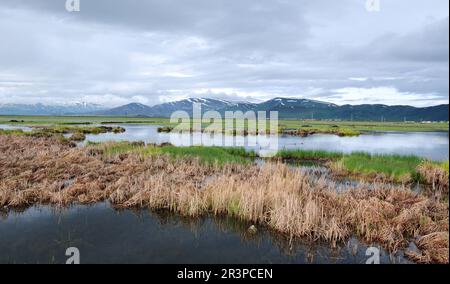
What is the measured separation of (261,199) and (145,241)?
4.89m

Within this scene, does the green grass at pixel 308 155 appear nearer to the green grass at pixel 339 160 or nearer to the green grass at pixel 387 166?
the green grass at pixel 339 160

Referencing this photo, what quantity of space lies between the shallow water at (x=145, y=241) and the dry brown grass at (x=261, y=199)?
650 mm

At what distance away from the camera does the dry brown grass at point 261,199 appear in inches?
438

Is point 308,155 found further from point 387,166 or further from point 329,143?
point 329,143

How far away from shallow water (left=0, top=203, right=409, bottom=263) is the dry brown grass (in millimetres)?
650

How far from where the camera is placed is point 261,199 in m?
13.1

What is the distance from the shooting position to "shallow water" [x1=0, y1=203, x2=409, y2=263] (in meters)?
9.92

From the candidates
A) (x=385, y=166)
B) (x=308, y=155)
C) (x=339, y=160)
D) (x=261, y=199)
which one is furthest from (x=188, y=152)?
(x=385, y=166)

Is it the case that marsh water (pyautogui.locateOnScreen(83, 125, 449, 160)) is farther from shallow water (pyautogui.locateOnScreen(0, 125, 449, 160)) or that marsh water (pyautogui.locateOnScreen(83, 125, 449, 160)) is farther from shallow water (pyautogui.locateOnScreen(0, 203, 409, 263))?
shallow water (pyautogui.locateOnScreen(0, 203, 409, 263))

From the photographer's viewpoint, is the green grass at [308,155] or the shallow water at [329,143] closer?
the green grass at [308,155]

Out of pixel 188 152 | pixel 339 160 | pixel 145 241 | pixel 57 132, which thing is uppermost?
pixel 57 132

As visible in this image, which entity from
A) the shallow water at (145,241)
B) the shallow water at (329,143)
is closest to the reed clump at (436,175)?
the shallow water at (329,143)

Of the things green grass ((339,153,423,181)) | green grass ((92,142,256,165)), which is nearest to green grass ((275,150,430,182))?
green grass ((339,153,423,181))
